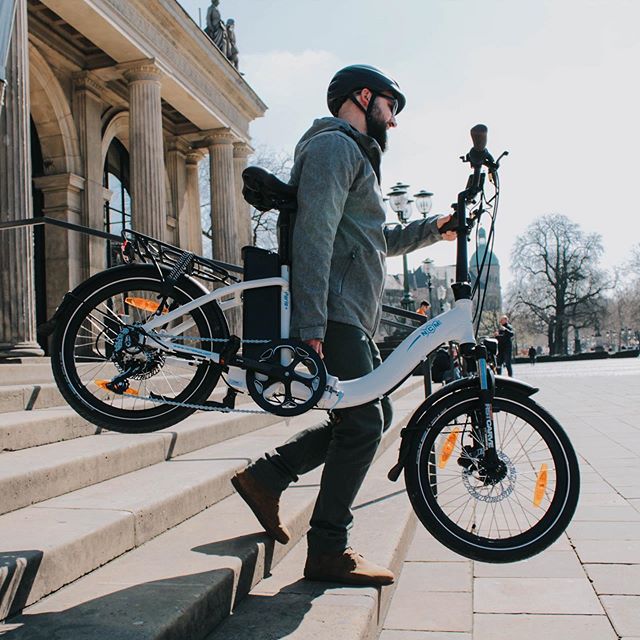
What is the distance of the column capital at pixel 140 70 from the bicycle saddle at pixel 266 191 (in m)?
13.9

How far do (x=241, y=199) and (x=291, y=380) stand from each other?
19.1 meters

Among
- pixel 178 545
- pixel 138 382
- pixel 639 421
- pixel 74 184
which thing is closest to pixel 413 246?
pixel 138 382

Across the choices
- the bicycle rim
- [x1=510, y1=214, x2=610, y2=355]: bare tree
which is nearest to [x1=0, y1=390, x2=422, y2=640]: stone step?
the bicycle rim

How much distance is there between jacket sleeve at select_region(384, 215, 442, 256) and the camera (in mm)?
3320

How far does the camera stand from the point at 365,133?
10.4 ft

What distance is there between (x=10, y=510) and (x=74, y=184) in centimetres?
1423

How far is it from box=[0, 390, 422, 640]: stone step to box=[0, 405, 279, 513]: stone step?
124 millimetres

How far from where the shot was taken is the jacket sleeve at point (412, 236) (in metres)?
3.32

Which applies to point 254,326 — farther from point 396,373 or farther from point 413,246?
point 413,246

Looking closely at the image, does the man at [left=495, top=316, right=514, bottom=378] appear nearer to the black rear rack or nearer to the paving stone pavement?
the paving stone pavement

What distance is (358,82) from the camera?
308cm

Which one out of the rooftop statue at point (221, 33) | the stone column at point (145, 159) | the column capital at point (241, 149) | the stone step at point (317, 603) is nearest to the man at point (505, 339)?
the column capital at point (241, 149)

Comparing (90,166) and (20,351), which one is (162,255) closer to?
(20,351)

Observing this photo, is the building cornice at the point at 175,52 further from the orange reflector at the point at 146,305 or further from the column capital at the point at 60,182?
the orange reflector at the point at 146,305
